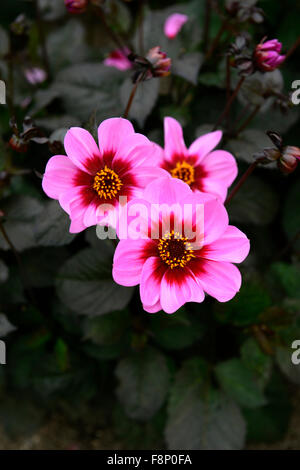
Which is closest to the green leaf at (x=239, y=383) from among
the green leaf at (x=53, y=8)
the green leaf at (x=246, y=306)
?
the green leaf at (x=246, y=306)

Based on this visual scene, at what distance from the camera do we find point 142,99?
1.08 metres

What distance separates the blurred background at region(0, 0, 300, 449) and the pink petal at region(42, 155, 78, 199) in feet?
0.90

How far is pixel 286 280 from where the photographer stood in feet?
3.89

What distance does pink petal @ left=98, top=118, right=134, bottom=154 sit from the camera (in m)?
0.73

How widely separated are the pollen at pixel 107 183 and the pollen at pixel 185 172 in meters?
0.15

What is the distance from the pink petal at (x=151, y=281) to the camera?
718 millimetres

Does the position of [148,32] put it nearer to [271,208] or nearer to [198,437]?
[271,208]

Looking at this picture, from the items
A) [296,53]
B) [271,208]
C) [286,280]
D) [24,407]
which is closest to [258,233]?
[271,208]

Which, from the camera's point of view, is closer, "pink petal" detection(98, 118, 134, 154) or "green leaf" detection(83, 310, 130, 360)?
"pink petal" detection(98, 118, 134, 154)

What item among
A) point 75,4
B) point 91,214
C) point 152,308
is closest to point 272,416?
point 152,308

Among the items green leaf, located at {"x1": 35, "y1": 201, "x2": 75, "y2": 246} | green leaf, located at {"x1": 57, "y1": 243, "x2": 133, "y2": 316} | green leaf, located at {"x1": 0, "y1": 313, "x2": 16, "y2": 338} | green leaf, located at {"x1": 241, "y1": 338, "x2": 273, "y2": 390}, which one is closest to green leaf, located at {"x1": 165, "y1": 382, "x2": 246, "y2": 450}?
green leaf, located at {"x1": 241, "y1": 338, "x2": 273, "y2": 390}

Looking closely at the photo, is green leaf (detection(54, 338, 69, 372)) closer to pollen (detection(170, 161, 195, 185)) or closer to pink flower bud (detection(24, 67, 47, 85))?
pollen (detection(170, 161, 195, 185))

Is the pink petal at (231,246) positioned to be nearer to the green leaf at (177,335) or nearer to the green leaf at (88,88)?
the green leaf at (177,335)

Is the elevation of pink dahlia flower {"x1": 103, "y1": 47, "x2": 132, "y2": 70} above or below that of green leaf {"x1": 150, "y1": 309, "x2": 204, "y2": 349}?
above
